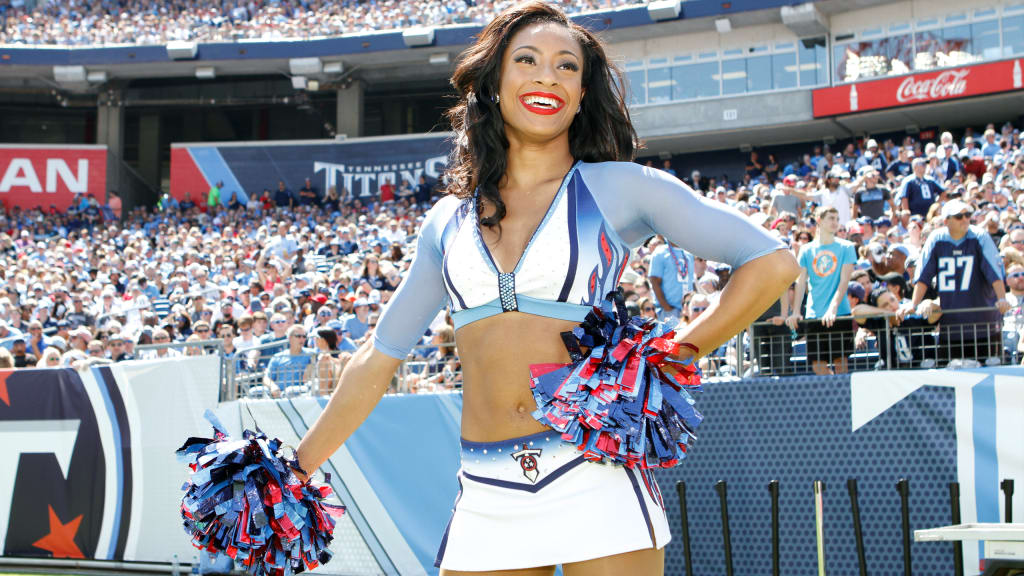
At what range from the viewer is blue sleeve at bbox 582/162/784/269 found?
6.72 feet

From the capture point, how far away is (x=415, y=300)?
240cm

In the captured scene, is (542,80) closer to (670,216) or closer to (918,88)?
(670,216)

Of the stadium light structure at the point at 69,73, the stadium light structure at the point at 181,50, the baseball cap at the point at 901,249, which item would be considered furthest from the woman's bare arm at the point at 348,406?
the stadium light structure at the point at 69,73

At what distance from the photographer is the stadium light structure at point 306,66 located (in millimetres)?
28891

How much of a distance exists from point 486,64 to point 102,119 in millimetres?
31518

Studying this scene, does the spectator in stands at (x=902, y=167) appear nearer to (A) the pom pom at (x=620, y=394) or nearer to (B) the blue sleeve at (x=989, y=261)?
(B) the blue sleeve at (x=989, y=261)

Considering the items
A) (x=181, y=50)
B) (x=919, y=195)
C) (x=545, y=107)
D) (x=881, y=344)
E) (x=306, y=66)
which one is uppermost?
(x=181, y=50)

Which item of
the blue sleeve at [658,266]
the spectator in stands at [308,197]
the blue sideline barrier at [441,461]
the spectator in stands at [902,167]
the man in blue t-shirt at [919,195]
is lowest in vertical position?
the blue sideline barrier at [441,461]

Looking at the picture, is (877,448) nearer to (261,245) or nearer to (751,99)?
(261,245)

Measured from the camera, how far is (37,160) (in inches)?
1116

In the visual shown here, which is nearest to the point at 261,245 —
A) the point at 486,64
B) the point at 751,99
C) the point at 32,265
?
the point at 32,265

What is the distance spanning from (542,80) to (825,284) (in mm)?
5395

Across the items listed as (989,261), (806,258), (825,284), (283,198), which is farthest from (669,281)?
(283,198)

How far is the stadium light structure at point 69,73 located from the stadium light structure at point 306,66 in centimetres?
567
